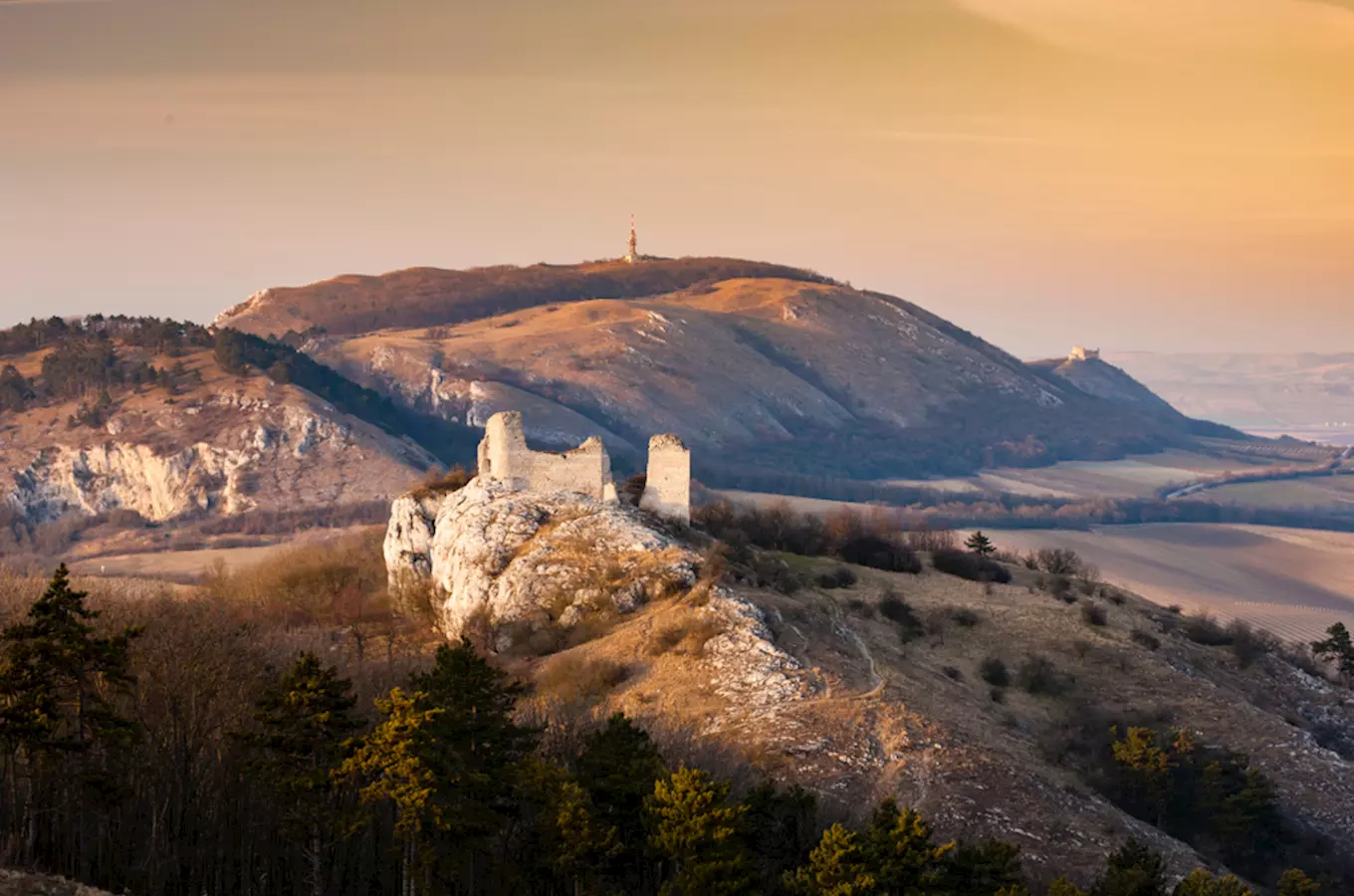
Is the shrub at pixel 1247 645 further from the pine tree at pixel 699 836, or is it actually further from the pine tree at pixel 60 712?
the pine tree at pixel 60 712

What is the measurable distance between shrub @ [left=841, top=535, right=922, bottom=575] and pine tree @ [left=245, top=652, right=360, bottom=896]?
2802 inches

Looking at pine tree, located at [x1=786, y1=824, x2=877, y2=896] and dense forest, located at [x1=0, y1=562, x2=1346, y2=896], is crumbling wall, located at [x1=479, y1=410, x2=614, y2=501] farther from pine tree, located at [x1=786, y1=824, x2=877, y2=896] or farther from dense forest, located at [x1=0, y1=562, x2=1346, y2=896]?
pine tree, located at [x1=786, y1=824, x2=877, y2=896]

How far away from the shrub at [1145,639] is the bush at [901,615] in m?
14.6

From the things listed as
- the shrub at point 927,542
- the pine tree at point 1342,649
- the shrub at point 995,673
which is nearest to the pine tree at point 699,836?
the shrub at point 995,673

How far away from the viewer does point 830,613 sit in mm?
83875

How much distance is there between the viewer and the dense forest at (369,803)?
42.9 meters

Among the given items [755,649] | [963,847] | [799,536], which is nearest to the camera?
[963,847]

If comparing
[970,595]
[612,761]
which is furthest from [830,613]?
[612,761]

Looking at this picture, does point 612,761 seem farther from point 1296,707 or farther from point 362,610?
point 1296,707

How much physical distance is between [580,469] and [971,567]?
135ft

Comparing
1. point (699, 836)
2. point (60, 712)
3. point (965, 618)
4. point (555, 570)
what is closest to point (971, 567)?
point (965, 618)

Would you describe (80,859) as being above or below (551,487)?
below

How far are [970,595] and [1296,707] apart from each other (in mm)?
21959

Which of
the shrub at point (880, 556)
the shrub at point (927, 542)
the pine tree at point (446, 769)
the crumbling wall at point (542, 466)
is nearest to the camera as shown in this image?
the pine tree at point (446, 769)
